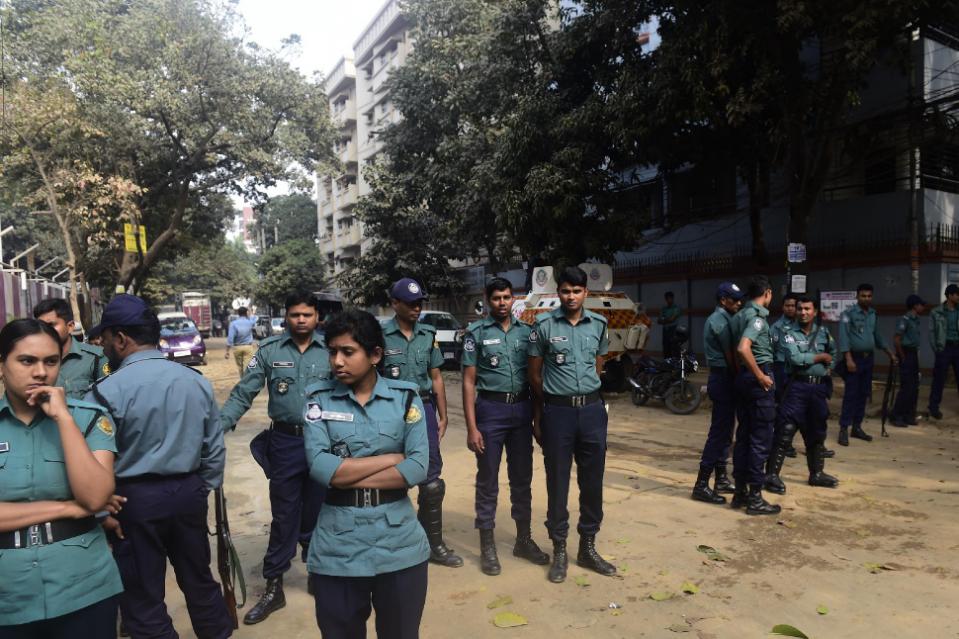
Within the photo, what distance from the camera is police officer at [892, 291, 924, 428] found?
8.23 metres

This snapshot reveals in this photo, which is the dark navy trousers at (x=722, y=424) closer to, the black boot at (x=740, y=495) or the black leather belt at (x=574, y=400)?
the black boot at (x=740, y=495)

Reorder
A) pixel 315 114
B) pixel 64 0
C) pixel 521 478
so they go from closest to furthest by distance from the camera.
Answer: pixel 521 478
pixel 64 0
pixel 315 114

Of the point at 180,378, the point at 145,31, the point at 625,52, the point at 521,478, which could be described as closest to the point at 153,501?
the point at 180,378

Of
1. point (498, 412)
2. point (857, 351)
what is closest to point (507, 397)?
point (498, 412)

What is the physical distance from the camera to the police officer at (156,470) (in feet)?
8.48

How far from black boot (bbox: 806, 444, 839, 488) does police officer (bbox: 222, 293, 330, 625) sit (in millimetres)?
4326

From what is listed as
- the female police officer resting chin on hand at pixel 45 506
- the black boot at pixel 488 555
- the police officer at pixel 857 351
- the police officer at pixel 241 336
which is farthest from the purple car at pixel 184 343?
the female police officer resting chin on hand at pixel 45 506

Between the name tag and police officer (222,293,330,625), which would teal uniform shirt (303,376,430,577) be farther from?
police officer (222,293,330,625)

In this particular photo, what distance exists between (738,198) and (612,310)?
20.7ft

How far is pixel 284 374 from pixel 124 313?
1.18m

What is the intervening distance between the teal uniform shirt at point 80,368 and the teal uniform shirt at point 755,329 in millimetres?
4582

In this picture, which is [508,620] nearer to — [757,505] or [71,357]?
[757,505]

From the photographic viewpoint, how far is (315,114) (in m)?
19.9

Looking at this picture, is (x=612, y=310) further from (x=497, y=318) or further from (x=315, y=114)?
(x=315, y=114)
